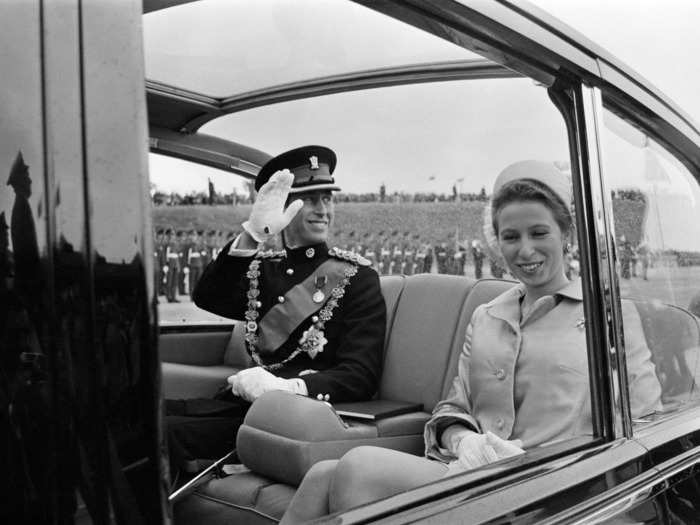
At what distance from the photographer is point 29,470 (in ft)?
2.42

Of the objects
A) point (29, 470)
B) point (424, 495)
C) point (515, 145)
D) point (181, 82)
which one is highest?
point (181, 82)

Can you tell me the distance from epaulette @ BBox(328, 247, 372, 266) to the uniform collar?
3 cm

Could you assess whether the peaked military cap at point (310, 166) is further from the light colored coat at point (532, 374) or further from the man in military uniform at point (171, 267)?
the light colored coat at point (532, 374)

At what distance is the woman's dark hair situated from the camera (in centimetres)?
207

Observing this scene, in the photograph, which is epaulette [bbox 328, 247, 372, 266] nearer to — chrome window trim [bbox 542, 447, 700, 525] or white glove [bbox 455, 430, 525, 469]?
white glove [bbox 455, 430, 525, 469]

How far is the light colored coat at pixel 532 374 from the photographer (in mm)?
1754

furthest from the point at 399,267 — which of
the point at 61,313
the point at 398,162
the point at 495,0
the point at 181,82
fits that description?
the point at 61,313

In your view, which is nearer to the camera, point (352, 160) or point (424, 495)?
point (424, 495)

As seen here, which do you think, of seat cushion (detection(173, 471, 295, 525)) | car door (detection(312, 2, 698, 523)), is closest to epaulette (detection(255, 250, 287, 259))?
seat cushion (detection(173, 471, 295, 525))

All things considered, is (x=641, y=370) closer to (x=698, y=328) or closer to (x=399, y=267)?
(x=698, y=328)

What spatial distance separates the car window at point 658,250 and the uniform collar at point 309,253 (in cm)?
139

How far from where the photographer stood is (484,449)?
1806mm

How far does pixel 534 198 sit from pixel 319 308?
1115 millimetres

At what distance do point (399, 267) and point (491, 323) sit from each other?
117 centimetres
